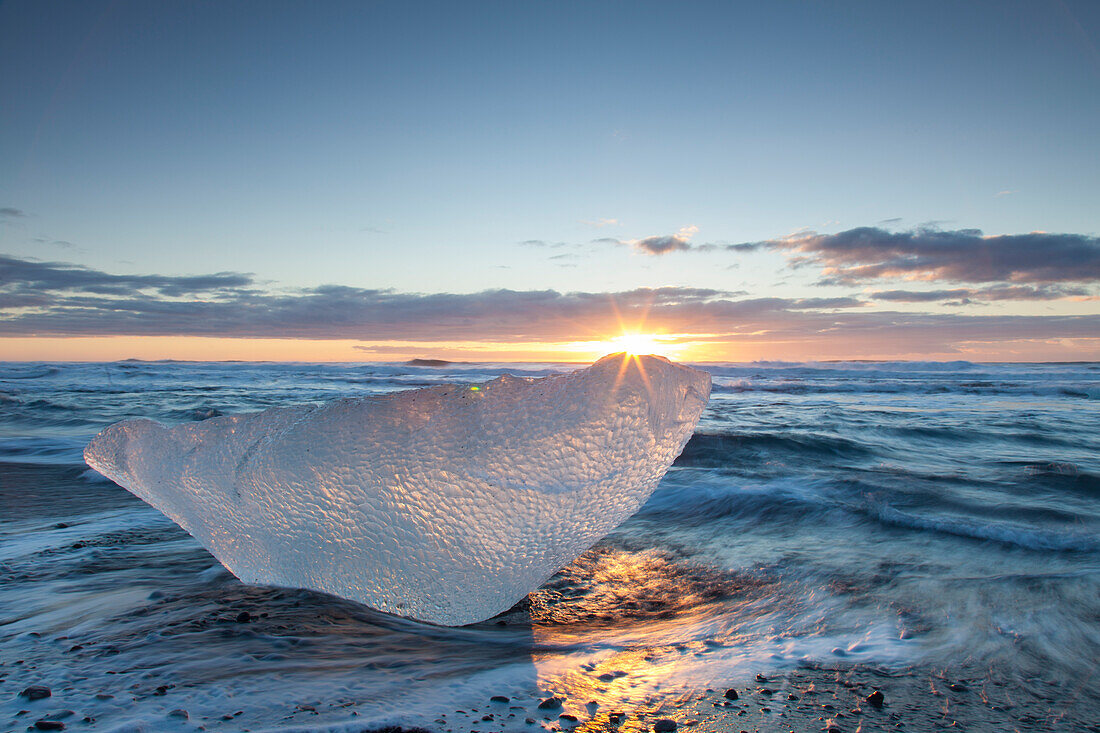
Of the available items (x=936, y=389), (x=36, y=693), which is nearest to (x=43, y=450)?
(x=36, y=693)

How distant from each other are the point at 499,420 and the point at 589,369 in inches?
16.0

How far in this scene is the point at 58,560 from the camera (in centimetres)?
322

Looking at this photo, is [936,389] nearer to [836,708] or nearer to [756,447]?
[756,447]

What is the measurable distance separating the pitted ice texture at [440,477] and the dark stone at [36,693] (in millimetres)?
875

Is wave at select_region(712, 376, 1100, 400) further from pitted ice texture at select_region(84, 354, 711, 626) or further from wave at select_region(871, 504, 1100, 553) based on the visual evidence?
pitted ice texture at select_region(84, 354, 711, 626)

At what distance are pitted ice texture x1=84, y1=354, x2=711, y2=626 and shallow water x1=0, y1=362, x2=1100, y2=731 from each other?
0.23 meters

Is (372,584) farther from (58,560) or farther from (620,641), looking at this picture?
(58,560)

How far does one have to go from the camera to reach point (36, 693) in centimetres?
174

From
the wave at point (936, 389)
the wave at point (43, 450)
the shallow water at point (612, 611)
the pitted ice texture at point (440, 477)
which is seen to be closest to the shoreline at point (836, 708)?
the shallow water at point (612, 611)

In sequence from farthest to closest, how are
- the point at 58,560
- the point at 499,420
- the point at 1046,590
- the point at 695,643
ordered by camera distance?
the point at 58,560, the point at 1046,590, the point at 695,643, the point at 499,420

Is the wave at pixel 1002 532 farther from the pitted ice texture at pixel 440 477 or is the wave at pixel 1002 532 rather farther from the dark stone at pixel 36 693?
the dark stone at pixel 36 693

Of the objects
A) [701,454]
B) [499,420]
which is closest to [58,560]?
[499,420]

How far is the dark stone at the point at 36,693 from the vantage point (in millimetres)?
1730

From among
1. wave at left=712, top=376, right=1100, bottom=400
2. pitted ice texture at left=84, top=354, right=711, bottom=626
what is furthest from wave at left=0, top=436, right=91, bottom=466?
wave at left=712, top=376, right=1100, bottom=400
